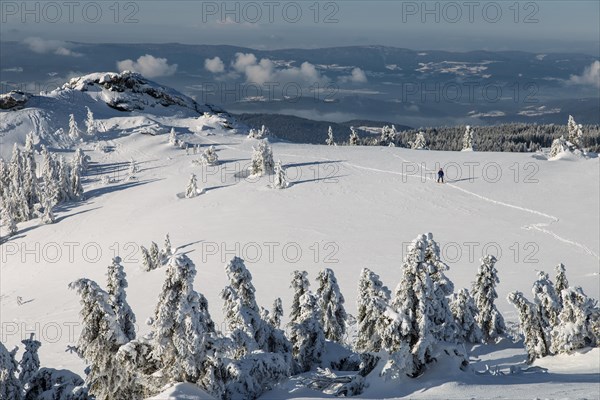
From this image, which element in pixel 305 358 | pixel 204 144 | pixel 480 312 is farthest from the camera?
pixel 204 144

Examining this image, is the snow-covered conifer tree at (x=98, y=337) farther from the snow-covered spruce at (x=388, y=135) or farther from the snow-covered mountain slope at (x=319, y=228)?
the snow-covered spruce at (x=388, y=135)

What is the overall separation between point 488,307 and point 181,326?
1928 cm

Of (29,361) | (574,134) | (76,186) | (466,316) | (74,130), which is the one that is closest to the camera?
(29,361)

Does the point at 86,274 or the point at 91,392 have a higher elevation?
the point at 91,392

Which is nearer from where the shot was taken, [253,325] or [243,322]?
[243,322]

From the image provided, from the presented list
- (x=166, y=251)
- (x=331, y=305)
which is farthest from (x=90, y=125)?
(x=331, y=305)

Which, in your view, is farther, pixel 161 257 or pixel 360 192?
pixel 360 192

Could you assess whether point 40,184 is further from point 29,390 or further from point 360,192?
point 29,390

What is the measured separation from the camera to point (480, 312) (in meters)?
29.9

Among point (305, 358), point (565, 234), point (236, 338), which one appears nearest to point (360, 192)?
point (565, 234)

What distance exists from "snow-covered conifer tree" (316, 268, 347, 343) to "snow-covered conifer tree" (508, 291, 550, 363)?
699 cm

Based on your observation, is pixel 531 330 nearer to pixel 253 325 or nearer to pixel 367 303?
pixel 367 303

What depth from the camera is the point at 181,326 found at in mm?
14805

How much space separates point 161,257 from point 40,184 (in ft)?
121
